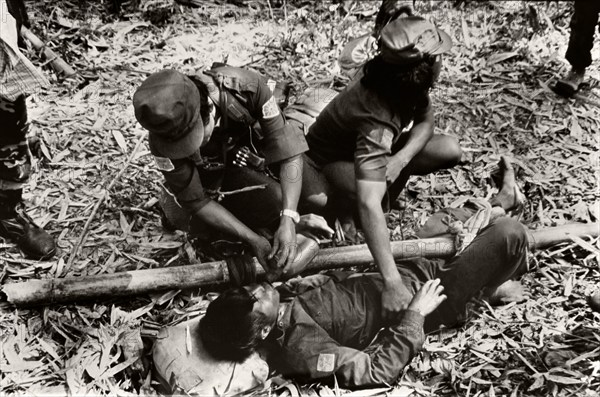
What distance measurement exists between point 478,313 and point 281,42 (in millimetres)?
2725

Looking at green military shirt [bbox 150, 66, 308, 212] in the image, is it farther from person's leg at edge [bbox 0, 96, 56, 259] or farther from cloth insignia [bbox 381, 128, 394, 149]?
person's leg at edge [bbox 0, 96, 56, 259]

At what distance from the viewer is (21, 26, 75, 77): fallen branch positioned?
4.57m

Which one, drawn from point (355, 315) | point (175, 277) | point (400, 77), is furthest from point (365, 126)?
point (175, 277)

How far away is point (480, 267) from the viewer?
2.95 meters

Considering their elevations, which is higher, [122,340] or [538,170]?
[538,170]

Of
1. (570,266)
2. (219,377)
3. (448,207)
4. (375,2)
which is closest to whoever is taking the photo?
(219,377)

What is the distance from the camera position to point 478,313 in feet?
10.2

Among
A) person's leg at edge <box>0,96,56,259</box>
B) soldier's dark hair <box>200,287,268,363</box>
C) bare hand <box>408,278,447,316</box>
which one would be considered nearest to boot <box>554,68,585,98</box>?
bare hand <box>408,278,447,316</box>

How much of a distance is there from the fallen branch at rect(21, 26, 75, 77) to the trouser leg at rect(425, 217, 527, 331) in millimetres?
3165

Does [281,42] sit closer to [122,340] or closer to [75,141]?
[75,141]

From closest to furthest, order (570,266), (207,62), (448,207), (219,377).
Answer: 1. (219,377)
2. (570,266)
3. (448,207)
4. (207,62)

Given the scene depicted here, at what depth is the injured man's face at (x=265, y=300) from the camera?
105 inches

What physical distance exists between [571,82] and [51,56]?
12.4 feet

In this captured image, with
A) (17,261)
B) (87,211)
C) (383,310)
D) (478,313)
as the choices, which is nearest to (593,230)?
(478,313)
